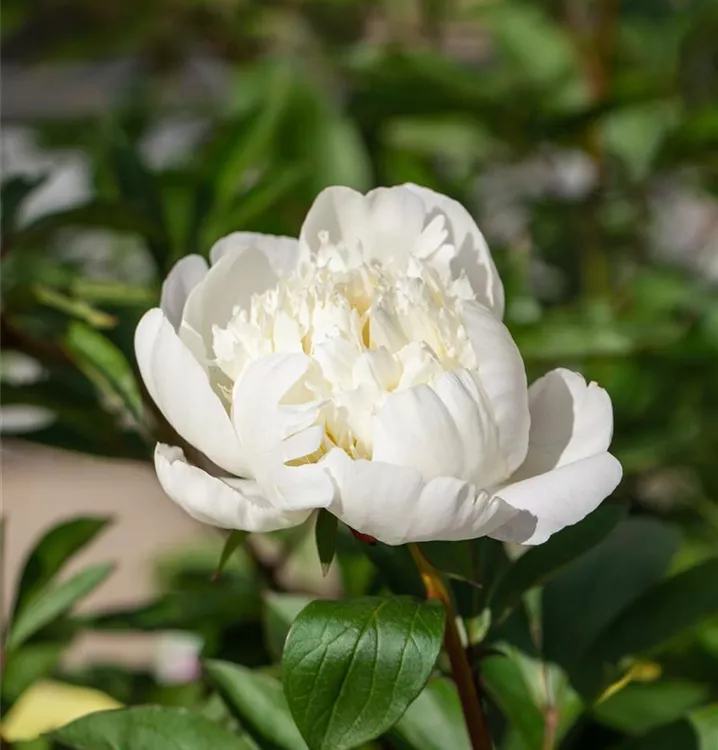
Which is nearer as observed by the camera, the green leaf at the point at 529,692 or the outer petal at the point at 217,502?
the outer petal at the point at 217,502

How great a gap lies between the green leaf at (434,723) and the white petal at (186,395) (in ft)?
0.46

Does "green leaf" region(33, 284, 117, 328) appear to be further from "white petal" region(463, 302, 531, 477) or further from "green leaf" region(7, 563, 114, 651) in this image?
"white petal" region(463, 302, 531, 477)

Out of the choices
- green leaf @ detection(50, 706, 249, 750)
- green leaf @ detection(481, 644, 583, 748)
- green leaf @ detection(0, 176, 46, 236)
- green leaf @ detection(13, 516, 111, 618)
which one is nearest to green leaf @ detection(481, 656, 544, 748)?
green leaf @ detection(481, 644, 583, 748)

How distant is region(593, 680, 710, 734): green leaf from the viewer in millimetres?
436

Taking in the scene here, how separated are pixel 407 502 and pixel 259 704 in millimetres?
156

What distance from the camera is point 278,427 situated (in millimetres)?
259

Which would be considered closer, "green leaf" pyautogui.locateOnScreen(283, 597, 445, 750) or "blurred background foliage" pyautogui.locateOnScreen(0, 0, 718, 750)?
"green leaf" pyautogui.locateOnScreen(283, 597, 445, 750)

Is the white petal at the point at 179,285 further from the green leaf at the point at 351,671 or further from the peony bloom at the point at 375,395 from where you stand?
the green leaf at the point at 351,671

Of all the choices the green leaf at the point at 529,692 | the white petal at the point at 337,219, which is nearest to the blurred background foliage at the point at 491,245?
the green leaf at the point at 529,692

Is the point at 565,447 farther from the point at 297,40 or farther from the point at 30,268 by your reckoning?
the point at 297,40

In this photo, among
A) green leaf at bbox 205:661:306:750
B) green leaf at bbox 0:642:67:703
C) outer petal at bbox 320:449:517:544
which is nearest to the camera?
outer petal at bbox 320:449:517:544

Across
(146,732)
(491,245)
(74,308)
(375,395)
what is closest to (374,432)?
(375,395)

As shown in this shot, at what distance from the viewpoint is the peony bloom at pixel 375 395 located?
0.25 meters

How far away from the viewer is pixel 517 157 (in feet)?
2.57
